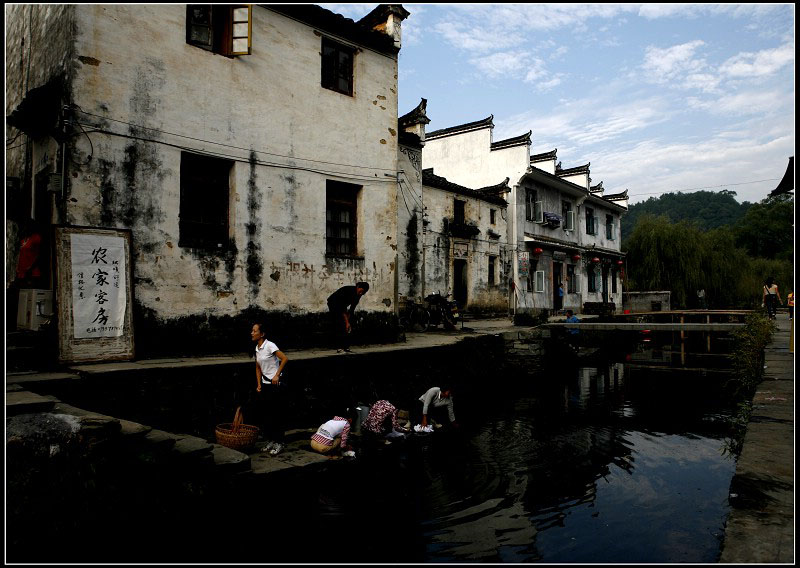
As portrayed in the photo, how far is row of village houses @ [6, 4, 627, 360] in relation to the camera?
818 cm

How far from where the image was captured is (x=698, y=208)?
216ft

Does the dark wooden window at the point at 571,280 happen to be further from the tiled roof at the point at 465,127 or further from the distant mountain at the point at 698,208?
the distant mountain at the point at 698,208

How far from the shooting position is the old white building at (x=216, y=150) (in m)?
8.21

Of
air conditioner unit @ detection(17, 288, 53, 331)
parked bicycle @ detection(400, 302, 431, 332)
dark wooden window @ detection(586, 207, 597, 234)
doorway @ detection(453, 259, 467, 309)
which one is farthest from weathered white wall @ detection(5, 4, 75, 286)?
dark wooden window @ detection(586, 207, 597, 234)

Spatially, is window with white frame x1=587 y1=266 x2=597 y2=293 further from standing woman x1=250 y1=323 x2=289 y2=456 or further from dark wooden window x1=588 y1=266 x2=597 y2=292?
standing woman x1=250 y1=323 x2=289 y2=456

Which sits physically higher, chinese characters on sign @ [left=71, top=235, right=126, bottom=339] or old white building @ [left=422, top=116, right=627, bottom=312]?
old white building @ [left=422, top=116, right=627, bottom=312]

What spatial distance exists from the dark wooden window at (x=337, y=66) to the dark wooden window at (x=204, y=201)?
138 inches

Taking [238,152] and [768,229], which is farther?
[768,229]

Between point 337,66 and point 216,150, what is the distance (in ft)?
13.3

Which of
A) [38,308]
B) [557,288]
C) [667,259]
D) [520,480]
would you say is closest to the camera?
[520,480]

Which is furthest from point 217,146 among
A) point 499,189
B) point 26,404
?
point 499,189

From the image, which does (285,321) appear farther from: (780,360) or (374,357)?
(780,360)

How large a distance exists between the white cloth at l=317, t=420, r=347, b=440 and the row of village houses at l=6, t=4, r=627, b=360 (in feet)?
11.4

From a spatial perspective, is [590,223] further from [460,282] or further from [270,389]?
[270,389]
